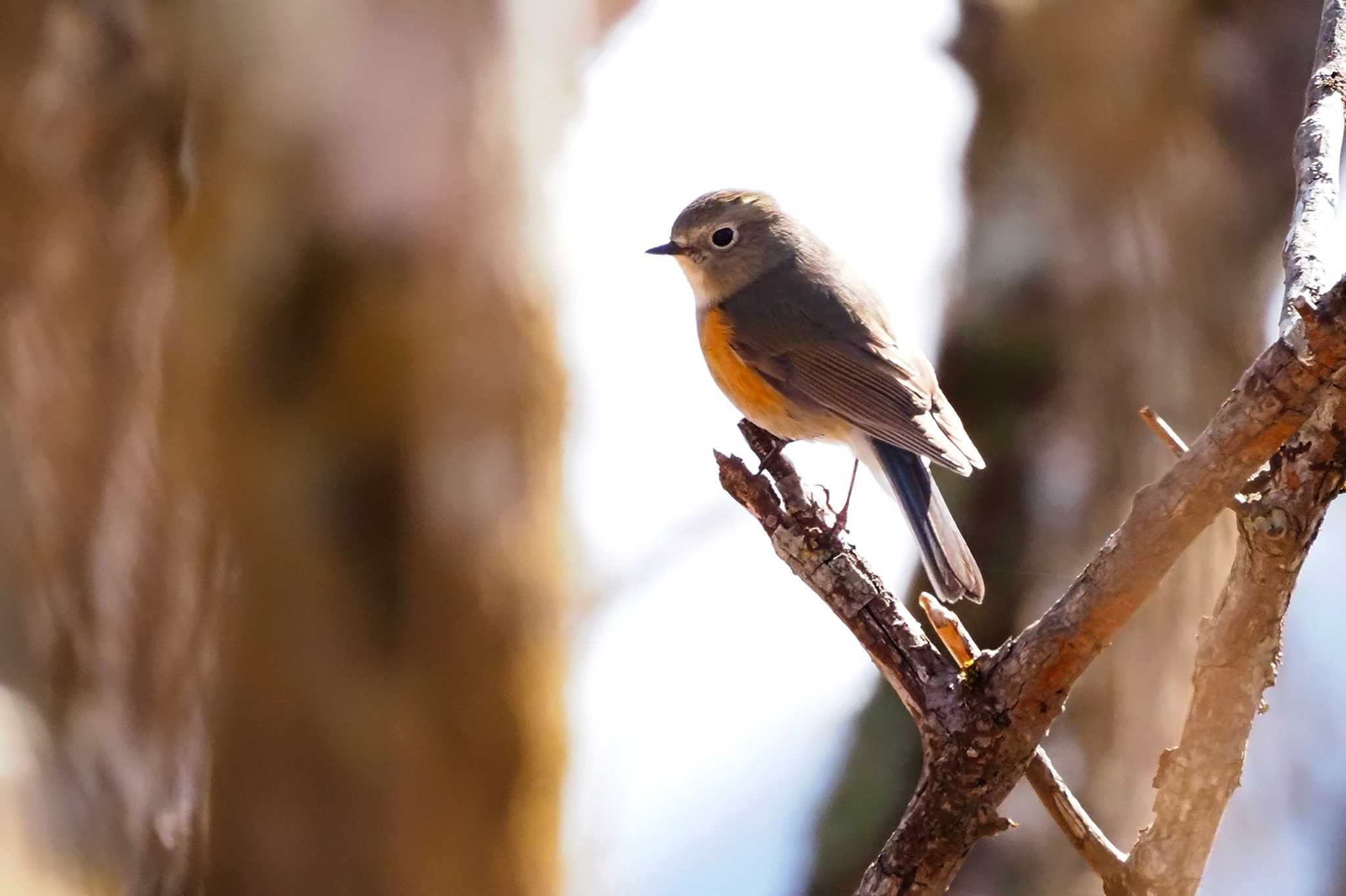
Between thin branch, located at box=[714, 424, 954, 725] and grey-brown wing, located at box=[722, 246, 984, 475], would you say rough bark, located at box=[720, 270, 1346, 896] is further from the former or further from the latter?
grey-brown wing, located at box=[722, 246, 984, 475]

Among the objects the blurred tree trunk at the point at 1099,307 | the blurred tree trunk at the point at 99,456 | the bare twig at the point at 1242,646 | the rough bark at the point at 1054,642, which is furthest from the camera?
the blurred tree trunk at the point at 1099,307

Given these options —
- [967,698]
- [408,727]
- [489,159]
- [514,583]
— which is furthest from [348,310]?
[967,698]

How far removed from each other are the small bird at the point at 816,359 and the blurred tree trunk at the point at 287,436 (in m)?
0.25

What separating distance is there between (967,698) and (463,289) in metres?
0.86

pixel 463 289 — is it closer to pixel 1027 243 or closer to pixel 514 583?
pixel 514 583

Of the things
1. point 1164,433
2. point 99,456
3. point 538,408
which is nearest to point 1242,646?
point 1164,433

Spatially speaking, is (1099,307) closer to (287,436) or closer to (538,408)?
(538,408)

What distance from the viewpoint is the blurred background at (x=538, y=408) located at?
1.24 metres

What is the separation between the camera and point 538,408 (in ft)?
4.74

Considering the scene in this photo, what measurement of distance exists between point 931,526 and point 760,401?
0.85 feet

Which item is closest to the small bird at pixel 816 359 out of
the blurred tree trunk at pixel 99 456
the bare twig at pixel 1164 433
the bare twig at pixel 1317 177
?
the bare twig at pixel 1164 433

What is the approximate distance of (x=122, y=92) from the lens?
1239 millimetres

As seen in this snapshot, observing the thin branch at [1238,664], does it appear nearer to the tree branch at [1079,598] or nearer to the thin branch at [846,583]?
the tree branch at [1079,598]

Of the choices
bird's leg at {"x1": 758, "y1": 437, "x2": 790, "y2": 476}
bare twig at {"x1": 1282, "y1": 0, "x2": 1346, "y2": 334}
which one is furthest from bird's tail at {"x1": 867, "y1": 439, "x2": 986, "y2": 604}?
bare twig at {"x1": 1282, "y1": 0, "x2": 1346, "y2": 334}
